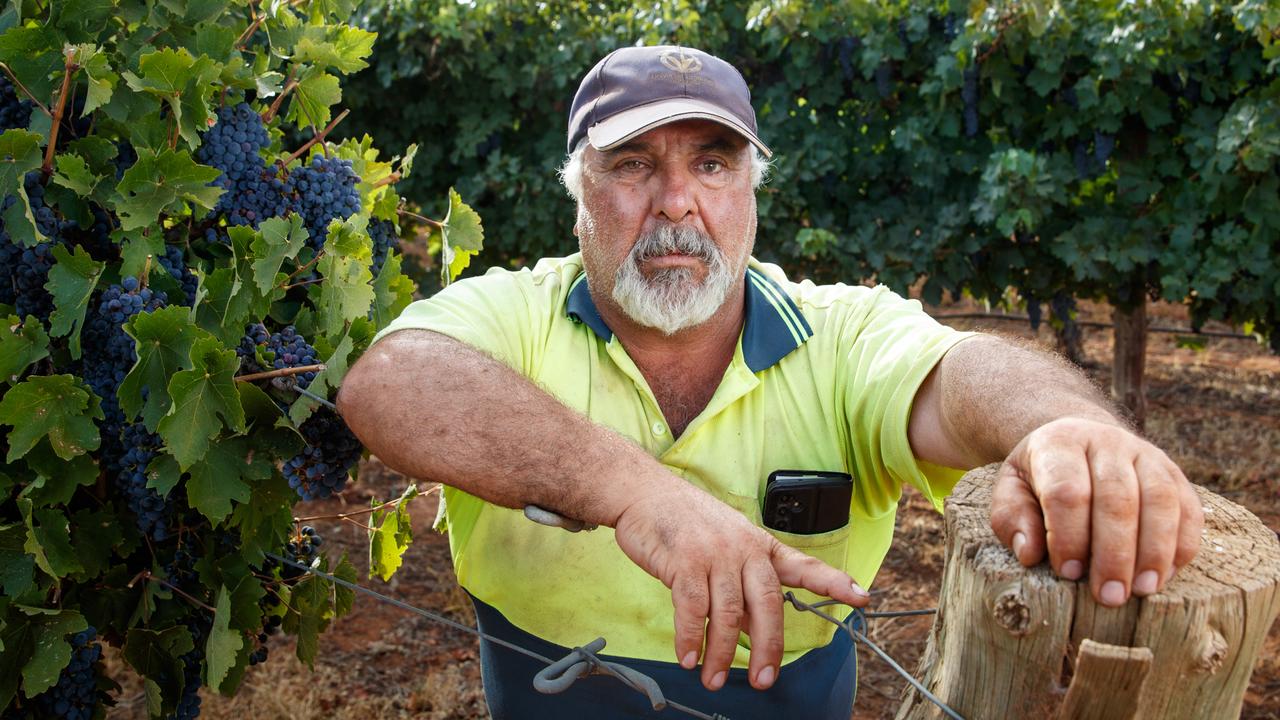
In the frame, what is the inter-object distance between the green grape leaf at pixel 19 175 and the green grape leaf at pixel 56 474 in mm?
365

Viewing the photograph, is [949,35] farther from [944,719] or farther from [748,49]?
[944,719]

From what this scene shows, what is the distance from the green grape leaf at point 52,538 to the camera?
6.26 ft

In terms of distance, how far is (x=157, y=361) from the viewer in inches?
73.5

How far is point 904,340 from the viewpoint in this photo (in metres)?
2.11

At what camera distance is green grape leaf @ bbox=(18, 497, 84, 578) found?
6.26 ft

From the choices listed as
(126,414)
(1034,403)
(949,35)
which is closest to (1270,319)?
(949,35)

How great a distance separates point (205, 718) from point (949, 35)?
15.4ft

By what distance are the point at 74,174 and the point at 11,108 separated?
0.89 ft

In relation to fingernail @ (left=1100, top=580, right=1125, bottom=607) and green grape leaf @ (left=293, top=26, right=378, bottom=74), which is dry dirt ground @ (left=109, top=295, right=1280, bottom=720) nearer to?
fingernail @ (left=1100, top=580, right=1125, bottom=607)

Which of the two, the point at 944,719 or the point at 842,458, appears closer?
the point at 944,719

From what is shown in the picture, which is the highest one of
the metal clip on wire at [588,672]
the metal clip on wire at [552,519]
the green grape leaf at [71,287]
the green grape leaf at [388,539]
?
the green grape leaf at [71,287]

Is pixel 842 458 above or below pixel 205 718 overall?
above

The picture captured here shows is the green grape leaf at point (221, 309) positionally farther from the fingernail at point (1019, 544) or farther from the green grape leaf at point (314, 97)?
the fingernail at point (1019, 544)

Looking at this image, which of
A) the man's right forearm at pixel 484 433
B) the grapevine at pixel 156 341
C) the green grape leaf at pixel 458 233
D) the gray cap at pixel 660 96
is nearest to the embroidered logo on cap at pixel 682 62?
the gray cap at pixel 660 96
